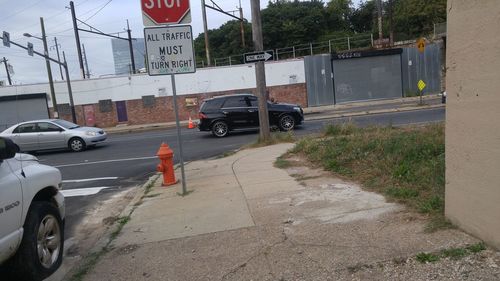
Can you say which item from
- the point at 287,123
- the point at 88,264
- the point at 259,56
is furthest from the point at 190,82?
the point at 88,264

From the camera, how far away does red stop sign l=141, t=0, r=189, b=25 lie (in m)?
7.22

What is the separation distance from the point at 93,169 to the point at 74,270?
9.19 metres

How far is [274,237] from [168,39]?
3.93 m

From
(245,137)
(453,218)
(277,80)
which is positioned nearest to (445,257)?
(453,218)

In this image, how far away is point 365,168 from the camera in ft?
24.9

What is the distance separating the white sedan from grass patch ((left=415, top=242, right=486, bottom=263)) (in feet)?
56.1

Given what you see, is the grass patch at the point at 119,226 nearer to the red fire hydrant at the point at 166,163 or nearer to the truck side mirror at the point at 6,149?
the truck side mirror at the point at 6,149

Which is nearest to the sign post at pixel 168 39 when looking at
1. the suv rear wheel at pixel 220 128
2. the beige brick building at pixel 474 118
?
the beige brick building at pixel 474 118

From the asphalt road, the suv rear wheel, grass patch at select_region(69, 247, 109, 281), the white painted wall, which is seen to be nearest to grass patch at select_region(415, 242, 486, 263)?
grass patch at select_region(69, 247, 109, 281)

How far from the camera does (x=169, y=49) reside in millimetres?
7336

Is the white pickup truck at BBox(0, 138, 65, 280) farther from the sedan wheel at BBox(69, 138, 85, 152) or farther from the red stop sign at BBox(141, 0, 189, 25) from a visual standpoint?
the sedan wheel at BBox(69, 138, 85, 152)

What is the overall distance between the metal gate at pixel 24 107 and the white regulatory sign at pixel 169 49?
34414 millimetres

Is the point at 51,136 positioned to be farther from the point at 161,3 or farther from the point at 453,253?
the point at 453,253

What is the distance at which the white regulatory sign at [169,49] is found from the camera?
7.29 metres
